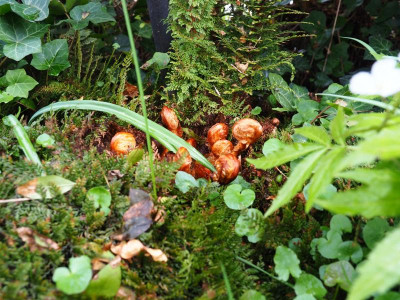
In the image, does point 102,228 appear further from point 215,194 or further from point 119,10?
point 119,10

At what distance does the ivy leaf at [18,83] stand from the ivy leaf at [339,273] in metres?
1.51

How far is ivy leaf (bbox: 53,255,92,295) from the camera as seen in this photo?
0.87 m

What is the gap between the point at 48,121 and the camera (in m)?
1.49

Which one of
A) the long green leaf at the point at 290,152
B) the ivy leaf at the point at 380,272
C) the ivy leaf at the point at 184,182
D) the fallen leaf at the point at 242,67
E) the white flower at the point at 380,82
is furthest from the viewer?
the fallen leaf at the point at 242,67

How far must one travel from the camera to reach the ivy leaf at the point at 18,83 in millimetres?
1689

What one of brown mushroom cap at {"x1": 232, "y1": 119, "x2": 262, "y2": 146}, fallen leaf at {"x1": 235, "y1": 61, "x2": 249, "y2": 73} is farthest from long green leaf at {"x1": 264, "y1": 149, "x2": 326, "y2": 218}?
fallen leaf at {"x1": 235, "y1": 61, "x2": 249, "y2": 73}

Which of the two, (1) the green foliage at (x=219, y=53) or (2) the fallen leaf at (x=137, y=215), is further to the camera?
(1) the green foliage at (x=219, y=53)

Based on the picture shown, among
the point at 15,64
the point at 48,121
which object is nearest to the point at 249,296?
the point at 48,121

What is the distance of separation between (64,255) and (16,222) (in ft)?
0.56

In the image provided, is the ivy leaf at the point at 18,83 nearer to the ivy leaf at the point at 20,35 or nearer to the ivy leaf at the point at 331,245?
the ivy leaf at the point at 20,35

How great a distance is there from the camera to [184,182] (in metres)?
1.30

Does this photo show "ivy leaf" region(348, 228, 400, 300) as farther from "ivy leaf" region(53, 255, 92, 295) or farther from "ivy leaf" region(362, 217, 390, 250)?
"ivy leaf" region(53, 255, 92, 295)

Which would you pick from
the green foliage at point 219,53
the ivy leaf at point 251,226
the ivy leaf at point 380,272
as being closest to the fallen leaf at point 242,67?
the green foliage at point 219,53

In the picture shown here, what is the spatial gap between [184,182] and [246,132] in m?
0.39
